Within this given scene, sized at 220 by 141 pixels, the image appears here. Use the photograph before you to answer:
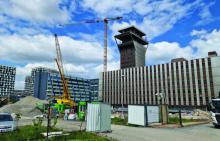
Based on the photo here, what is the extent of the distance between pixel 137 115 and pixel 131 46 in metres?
150

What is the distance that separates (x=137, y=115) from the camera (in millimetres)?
26672

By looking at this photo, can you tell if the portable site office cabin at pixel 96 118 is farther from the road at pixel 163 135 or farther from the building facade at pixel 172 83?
the building facade at pixel 172 83

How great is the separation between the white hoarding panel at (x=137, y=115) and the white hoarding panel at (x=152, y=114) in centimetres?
98

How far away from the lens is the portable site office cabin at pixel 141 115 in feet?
86.0

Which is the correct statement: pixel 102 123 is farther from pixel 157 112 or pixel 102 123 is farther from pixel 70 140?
pixel 157 112

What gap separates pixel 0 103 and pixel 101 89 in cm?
6811

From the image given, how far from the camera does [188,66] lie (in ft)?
322

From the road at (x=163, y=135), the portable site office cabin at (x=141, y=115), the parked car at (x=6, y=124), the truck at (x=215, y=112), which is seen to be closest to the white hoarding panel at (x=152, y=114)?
the portable site office cabin at (x=141, y=115)

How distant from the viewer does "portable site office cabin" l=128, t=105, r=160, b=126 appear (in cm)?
2622

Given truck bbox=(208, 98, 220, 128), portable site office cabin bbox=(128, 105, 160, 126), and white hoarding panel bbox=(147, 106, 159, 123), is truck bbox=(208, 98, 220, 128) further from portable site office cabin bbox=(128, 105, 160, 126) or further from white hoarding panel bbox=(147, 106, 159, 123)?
portable site office cabin bbox=(128, 105, 160, 126)

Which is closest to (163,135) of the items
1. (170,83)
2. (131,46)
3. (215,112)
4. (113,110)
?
(215,112)

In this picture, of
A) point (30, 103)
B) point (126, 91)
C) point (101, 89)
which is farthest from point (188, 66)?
point (30, 103)

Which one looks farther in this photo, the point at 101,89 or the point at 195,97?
the point at 101,89

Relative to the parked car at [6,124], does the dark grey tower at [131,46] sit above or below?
above
